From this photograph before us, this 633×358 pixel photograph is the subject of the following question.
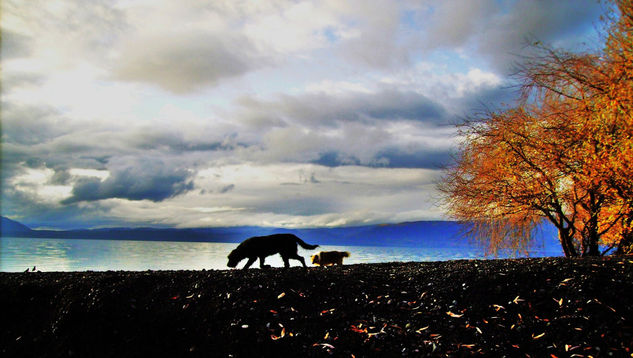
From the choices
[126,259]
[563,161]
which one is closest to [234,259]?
[563,161]

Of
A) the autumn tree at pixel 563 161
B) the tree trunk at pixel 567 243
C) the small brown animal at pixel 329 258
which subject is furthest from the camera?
the small brown animal at pixel 329 258

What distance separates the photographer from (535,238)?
19.6 metres

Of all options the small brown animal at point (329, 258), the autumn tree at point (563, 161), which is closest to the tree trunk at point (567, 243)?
the autumn tree at point (563, 161)

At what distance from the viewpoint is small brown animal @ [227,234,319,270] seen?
1384cm

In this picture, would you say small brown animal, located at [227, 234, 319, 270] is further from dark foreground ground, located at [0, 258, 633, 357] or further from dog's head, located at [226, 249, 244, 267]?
dark foreground ground, located at [0, 258, 633, 357]

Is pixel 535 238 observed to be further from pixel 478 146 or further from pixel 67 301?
pixel 67 301

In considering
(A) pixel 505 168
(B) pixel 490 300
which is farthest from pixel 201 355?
(A) pixel 505 168

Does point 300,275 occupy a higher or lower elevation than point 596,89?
lower

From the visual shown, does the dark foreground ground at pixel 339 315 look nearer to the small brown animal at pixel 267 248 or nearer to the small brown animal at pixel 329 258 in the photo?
the small brown animal at pixel 267 248

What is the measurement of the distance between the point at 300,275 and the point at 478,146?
10745 millimetres

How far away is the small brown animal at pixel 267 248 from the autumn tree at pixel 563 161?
27.2 feet

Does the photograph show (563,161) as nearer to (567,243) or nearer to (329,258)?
(567,243)

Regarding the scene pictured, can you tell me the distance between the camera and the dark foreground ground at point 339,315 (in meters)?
7.37

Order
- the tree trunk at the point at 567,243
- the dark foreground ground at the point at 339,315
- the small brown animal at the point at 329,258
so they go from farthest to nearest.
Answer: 1. the small brown animal at the point at 329,258
2. the tree trunk at the point at 567,243
3. the dark foreground ground at the point at 339,315
